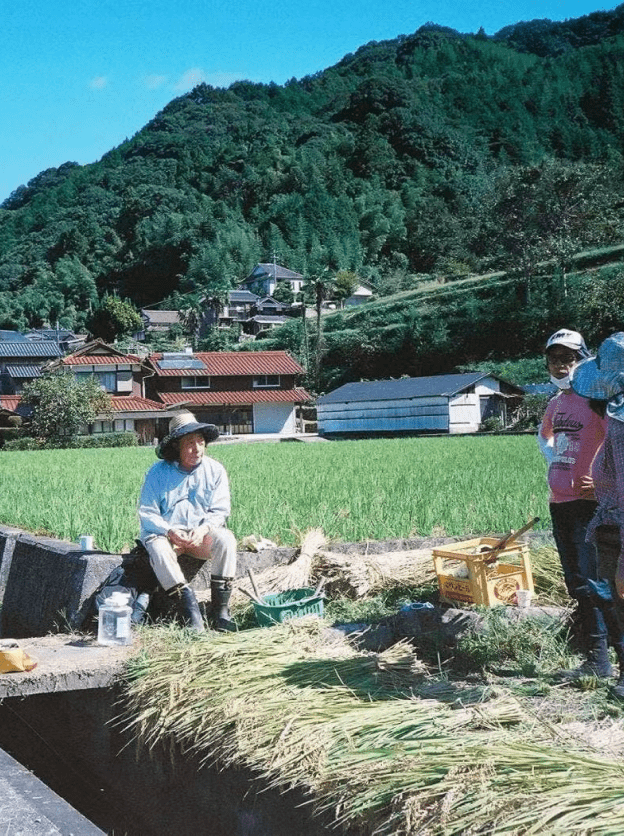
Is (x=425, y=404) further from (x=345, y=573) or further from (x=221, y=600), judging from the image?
(x=221, y=600)

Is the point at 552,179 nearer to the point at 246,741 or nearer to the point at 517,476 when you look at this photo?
the point at 517,476

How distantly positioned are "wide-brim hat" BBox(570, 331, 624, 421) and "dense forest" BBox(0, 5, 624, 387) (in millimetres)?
57297

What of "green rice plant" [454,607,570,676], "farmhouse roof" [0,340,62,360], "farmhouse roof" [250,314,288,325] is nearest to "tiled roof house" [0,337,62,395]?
"farmhouse roof" [0,340,62,360]

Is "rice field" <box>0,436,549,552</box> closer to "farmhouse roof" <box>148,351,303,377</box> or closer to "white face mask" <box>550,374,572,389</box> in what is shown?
"white face mask" <box>550,374,572,389</box>

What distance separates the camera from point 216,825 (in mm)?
3449

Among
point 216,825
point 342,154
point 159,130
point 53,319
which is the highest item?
point 159,130

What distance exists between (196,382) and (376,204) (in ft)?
240

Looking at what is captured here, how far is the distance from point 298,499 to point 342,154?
127404 mm

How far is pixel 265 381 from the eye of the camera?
5219 centimetres

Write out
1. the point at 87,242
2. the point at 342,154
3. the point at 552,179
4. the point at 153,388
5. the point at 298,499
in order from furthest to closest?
1. the point at 342,154
2. the point at 87,242
3. the point at 552,179
4. the point at 153,388
5. the point at 298,499

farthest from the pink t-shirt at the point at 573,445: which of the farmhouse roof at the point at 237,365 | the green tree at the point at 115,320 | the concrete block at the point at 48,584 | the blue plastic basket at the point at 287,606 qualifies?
the green tree at the point at 115,320

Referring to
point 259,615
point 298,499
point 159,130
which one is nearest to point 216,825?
point 259,615

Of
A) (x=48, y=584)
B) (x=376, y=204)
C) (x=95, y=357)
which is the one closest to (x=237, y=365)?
(x=95, y=357)

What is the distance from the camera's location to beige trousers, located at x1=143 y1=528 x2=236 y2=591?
4.84 metres
